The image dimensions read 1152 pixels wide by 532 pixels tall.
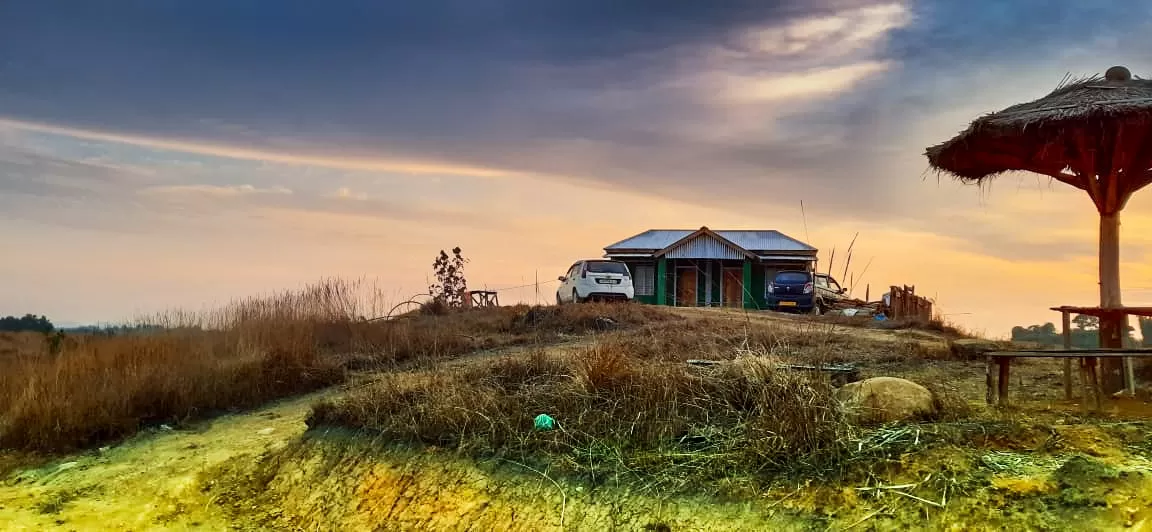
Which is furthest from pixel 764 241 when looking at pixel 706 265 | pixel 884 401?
pixel 884 401

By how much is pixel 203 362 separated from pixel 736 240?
25.2 meters

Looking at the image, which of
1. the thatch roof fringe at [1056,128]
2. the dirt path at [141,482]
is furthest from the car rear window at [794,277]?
the dirt path at [141,482]

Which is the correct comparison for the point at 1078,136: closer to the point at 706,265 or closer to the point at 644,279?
the point at 706,265

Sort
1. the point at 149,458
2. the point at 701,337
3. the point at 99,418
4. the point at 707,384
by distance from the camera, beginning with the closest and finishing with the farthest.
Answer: the point at 707,384, the point at 149,458, the point at 99,418, the point at 701,337

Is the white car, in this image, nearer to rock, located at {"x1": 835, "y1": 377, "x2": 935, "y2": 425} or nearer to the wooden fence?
the wooden fence

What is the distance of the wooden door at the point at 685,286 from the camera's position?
31.0 metres

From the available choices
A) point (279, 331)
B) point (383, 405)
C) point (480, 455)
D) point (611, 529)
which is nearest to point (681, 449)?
point (611, 529)

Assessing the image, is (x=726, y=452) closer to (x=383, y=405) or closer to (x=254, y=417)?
(x=383, y=405)

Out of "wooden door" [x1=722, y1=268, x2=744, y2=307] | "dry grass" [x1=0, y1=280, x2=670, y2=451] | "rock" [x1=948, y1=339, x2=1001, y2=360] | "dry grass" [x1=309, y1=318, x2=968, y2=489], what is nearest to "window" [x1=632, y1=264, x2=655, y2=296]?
"wooden door" [x1=722, y1=268, x2=744, y2=307]

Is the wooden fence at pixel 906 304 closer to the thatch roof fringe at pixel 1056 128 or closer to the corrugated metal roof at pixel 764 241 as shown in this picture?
the corrugated metal roof at pixel 764 241

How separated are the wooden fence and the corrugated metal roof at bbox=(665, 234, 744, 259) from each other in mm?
6775

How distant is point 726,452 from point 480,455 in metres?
1.85

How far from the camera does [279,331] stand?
1216 cm

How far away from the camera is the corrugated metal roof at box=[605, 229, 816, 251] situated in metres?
31.3
